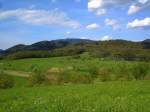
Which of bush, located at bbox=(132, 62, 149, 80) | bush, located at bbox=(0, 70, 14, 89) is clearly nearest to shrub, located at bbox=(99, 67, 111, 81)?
bush, located at bbox=(132, 62, 149, 80)

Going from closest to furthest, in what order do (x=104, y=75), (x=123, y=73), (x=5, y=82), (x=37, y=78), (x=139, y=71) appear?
(x=5, y=82), (x=37, y=78), (x=104, y=75), (x=123, y=73), (x=139, y=71)

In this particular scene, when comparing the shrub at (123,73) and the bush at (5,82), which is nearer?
the bush at (5,82)

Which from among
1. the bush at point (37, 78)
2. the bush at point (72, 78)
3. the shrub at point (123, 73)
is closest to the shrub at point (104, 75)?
the shrub at point (123, 73)

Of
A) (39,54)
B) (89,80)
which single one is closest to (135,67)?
(89,80)

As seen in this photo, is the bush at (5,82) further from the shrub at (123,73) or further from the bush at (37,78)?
the shrub at (123,73)

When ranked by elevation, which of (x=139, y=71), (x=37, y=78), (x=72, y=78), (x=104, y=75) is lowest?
(x=104, y=75)

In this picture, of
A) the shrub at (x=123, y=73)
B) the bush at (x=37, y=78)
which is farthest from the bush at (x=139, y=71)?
the bush at (x=37, y=78)

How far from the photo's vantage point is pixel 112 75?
2677 inches

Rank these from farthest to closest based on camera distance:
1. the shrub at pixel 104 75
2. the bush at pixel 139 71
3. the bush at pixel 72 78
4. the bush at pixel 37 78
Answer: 1. the bush at pixel 139 71
2. the shrub at pixel 104 75
3. the bush at pixel 37 78
4. the bush at pixel 72 78

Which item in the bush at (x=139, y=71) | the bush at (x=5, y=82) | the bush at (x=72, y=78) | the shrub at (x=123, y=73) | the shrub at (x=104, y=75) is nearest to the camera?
the bush at (x=5, y=82)

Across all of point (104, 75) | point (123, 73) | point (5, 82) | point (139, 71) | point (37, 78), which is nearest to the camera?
point (5, 82)

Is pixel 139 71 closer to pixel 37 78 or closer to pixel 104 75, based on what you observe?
pixel 104 75

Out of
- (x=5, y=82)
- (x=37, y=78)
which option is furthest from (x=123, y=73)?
(x=5, y=82)

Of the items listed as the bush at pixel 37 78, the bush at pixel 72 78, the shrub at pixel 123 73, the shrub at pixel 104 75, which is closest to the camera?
the bush at pixel 72 78
